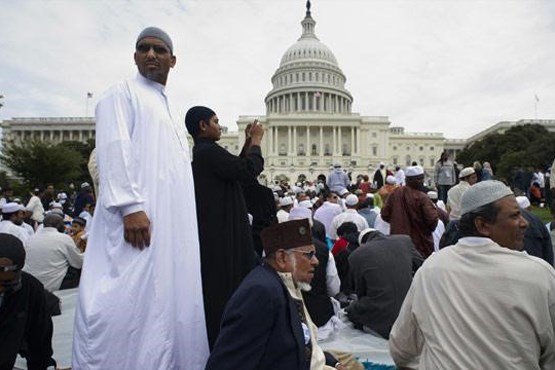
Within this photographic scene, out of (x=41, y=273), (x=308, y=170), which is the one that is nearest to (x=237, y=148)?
(x=308, y=170)

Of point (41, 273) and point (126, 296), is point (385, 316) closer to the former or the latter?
point (126, 296)

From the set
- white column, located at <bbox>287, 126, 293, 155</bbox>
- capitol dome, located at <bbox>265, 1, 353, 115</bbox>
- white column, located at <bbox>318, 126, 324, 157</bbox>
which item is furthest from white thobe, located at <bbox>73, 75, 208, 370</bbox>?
capitol dome, located at <bbox>265, 1, 353, 115</bbox>

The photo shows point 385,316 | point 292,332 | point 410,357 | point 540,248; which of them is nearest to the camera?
point 292,332

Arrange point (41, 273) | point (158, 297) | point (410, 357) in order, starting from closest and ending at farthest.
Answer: point (158, 297), point (410, 357), point (41, 273)

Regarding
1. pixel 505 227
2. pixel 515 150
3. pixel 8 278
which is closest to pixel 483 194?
pixel 505 227

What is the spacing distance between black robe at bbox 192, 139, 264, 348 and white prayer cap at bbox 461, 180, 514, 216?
5.11ft

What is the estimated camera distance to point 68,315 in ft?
20.8

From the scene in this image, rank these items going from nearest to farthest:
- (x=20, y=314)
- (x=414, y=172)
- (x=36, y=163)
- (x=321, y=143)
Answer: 1. (x=20, y=314)
2. (x=414, y=172)
3. (x=36, y=163)
4. (x=321, y=143)

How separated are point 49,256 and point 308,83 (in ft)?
291

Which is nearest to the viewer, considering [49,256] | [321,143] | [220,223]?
[220,223]

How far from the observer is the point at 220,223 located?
337 cm

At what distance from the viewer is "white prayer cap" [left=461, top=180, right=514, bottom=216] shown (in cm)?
272

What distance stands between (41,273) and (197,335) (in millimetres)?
4660

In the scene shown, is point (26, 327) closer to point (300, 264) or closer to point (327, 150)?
point (300, 264)
